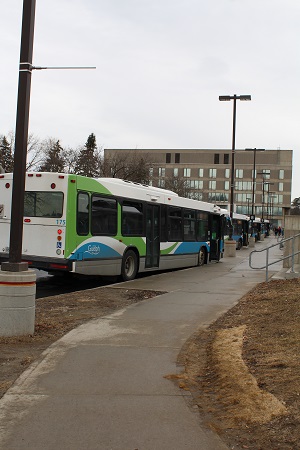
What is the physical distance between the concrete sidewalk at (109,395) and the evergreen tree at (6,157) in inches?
1601

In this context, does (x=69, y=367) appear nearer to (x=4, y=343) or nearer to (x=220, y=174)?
(x=4, y=343)

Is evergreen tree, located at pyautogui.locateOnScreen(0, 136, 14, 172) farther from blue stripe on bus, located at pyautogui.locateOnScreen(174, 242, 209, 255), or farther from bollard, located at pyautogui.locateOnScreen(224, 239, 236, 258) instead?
blue stripe on bus, located at pyautogui.locateOnScreen(174, 242, 209, 255)

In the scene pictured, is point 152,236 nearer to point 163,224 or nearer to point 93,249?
point 163,224

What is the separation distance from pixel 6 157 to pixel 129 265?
36.5m

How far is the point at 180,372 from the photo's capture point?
5.44 metres

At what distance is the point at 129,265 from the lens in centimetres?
1441

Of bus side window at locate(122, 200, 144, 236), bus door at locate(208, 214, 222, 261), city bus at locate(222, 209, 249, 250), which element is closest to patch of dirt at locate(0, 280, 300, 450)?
bus side window at locate(122, 200, 144, 236)

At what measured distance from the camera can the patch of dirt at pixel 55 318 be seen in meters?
5.73

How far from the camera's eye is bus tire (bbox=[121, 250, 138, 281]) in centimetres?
1392

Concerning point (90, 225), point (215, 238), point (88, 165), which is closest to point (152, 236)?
point (90, 225)

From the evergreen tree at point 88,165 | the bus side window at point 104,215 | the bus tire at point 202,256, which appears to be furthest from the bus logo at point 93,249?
the evergreen tree at point 88,165

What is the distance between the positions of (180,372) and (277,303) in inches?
160

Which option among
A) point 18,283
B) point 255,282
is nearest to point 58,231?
point 18,283

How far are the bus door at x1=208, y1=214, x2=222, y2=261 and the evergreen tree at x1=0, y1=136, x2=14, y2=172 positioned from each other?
94.7 feet
